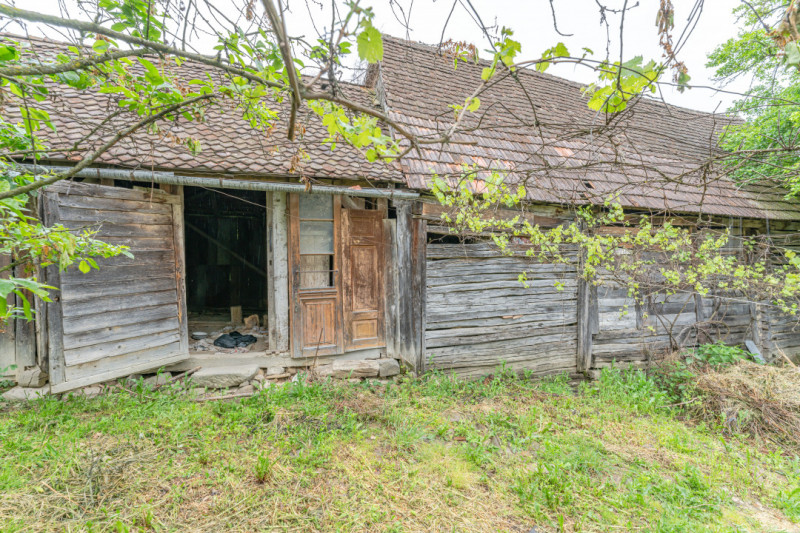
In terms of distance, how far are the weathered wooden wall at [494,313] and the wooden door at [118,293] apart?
3.45 m

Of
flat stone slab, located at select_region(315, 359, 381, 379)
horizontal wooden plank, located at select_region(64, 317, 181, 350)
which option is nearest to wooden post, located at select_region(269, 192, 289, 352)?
flat stone slab, located at select_region(315, 359, 381, 379)

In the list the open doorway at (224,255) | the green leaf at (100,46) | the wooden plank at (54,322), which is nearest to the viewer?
the green leaf at (100,46)

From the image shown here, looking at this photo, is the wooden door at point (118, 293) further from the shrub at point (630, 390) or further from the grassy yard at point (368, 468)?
the shrub at point (630, 390)

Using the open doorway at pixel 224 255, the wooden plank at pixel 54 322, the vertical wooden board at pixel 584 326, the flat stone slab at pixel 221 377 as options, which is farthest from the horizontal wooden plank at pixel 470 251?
the open doorway at pixel 224 255

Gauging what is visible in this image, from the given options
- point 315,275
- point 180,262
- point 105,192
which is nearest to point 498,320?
point 315,275

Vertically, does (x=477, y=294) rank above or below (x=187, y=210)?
below

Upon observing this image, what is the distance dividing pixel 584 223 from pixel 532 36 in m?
4.56

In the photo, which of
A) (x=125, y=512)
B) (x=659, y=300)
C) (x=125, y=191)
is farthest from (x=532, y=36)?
(x=659, y=300)

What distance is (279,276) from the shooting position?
5.16 metres

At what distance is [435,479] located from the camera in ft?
10.9

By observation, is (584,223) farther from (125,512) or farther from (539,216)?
(125,512)

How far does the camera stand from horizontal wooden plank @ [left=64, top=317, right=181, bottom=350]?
4000 mm

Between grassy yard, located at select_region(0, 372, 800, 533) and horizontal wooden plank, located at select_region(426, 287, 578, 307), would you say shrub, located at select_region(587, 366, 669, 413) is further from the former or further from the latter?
horizontal wooden plank, located at select_region(426, 287, 578, 307)

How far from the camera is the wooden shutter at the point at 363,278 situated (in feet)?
17.7
